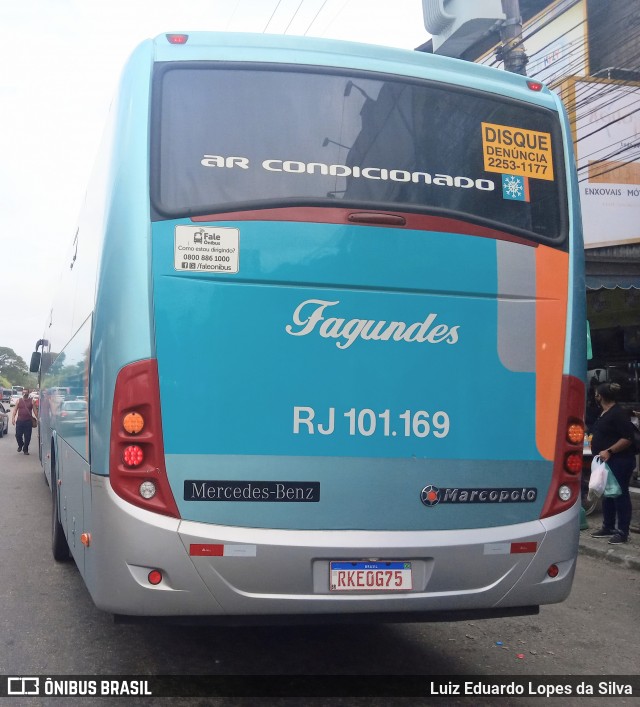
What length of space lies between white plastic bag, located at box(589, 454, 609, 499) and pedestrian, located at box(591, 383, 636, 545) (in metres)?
0.07

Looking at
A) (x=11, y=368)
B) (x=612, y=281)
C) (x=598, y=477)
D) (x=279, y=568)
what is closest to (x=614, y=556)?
(x=598, y=477)

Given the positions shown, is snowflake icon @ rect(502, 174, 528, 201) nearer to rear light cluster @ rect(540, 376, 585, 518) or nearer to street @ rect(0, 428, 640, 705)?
rear light cluster @ rect(540, 376, 585, 518)

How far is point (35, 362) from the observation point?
1609 centimetres

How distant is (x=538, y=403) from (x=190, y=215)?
80.3 inches

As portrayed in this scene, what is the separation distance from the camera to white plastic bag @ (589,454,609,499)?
849cm

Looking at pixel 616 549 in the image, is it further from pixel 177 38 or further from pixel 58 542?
pixel 177 38

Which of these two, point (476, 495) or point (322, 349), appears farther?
point (476, 495)

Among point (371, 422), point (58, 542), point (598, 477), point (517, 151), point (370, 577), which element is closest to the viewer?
point (370, 577)

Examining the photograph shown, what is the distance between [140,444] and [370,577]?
125 centimetres

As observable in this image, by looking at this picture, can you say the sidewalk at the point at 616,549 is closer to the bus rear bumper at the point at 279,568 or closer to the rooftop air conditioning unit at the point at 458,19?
the bus rear bumper at the point at 279,568

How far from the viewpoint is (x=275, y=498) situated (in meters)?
3.78

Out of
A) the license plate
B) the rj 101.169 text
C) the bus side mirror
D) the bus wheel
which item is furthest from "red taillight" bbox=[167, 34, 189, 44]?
the bus side mirror

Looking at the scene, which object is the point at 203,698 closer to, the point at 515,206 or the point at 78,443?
the point at 78,443

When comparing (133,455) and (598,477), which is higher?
(133,455)
